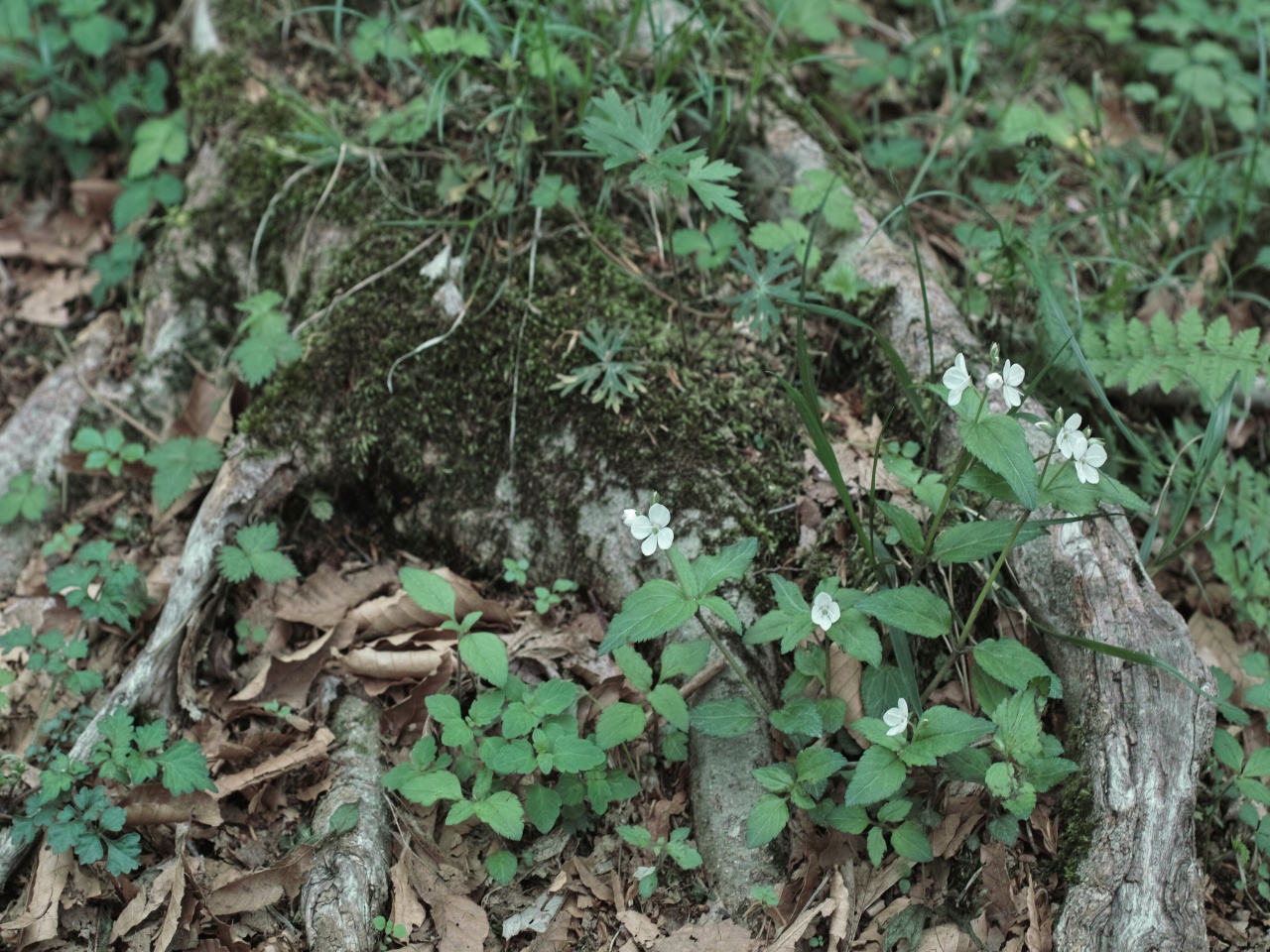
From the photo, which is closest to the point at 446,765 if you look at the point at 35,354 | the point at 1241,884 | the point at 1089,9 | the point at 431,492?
the point at 431,492

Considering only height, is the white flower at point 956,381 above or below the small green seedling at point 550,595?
above

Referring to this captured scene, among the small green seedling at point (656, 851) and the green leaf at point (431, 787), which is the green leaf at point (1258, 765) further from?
the green leaf at point (431, 787)

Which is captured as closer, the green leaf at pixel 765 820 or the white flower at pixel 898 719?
the white flower at pixel 898 719

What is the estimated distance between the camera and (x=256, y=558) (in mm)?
2916

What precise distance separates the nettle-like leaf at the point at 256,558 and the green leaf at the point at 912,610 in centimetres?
179

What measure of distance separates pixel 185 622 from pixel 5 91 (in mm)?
3183

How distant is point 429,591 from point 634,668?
2.16ft

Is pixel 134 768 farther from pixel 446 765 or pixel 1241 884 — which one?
pixel 1241 884

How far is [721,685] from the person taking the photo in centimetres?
272

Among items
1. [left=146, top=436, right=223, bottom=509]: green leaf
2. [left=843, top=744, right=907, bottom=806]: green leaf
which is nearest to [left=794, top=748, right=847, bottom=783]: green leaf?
[left=843, top=744, right=907, bottom=806]: green leaf

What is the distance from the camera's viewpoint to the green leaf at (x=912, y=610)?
7.47 ft

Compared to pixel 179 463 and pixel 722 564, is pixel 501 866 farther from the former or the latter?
pixel 179 463

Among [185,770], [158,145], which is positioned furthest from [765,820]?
[158,145]

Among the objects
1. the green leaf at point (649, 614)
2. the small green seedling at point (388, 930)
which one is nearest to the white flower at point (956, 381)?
the green leaf at point (649, 614)
